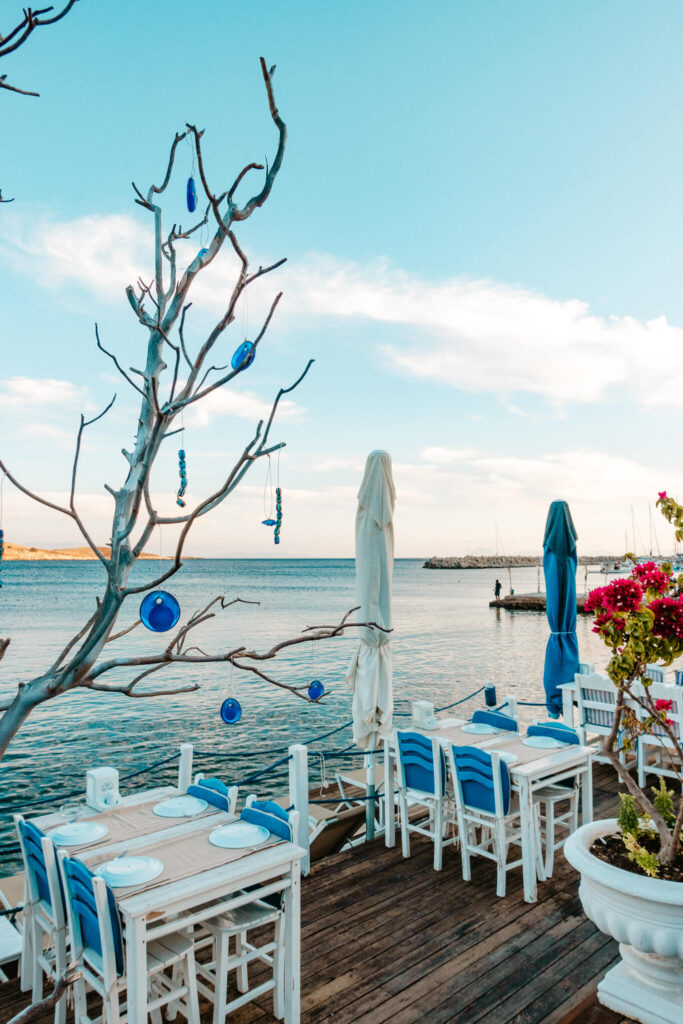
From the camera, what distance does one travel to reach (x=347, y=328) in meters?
12.9

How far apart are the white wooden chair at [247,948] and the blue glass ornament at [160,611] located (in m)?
1.46

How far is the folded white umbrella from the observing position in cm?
534

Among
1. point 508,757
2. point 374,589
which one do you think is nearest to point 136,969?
point 508,757

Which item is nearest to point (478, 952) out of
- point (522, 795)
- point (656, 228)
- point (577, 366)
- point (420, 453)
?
point (522, 795)

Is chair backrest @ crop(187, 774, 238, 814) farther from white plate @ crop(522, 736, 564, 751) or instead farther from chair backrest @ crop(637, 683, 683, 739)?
chair backrest @ crop(637, 683, 683, 739)

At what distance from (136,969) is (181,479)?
6.67 feet

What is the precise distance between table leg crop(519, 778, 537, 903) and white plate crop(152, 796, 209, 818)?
214 cm

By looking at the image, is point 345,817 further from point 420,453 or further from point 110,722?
point 420,453

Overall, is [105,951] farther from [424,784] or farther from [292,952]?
[424,784]

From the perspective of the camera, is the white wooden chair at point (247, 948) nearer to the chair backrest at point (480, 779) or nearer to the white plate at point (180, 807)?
the white plate at point (180, 807)

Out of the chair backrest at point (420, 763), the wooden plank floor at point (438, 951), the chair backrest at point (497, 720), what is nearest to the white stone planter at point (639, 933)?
the wooden plank floor at point (438, 951)

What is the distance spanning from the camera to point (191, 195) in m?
2.55

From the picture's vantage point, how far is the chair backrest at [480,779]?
4.37 m

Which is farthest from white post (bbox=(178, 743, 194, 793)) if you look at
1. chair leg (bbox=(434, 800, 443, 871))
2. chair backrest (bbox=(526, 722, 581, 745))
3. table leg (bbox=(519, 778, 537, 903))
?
chair backrest (bbox=(526, 722, 581, 745))
